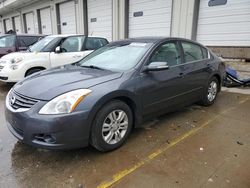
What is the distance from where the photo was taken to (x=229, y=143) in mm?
3113

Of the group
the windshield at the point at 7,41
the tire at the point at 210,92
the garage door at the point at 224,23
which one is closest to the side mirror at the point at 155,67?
the tire at the point at 210,92

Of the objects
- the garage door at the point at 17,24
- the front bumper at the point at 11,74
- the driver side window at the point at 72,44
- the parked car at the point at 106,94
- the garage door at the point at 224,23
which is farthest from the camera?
the garage door at the point at 17,24

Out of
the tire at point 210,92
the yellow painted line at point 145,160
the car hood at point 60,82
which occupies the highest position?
the car hood at point 60,82

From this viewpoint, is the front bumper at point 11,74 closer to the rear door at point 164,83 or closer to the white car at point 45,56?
the white car at point 45,56

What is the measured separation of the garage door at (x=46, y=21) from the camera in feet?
58.2

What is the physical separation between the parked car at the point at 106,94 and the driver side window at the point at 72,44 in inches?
119

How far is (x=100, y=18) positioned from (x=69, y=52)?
7.02m

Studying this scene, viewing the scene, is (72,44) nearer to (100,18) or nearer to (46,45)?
(46,45)

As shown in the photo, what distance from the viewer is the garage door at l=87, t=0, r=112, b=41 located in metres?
12.2

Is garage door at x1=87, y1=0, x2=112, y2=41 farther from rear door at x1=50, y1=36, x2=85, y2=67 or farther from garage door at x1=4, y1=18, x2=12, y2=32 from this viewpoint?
garage door at x1=4, y1=18, x2=12, y2=32

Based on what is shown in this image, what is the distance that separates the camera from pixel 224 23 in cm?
793

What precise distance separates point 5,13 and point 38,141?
96.0ft

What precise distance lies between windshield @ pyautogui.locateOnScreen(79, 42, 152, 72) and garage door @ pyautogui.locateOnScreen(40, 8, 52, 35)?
1579cm

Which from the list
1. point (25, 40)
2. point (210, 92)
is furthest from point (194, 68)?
point (25, 40)
